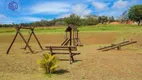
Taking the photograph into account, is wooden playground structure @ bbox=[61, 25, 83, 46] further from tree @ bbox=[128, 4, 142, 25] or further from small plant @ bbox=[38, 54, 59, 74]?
tree @ bbox=[128, 4, 142, 25]

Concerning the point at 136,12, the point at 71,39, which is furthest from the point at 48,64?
the point at 136,12

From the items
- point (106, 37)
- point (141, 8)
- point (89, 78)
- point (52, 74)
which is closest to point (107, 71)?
point (89, 78)

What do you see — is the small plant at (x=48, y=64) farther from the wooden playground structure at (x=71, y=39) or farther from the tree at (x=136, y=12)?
the tree at (x=136, y=12)

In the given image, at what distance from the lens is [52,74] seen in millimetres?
12609

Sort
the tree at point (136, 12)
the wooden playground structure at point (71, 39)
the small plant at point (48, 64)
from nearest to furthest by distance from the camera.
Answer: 1. the small plant at point (48, 64)
2. the wooden playground structure at point (71, 39)
3. the tree at point (136, 12)

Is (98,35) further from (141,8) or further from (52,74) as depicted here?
(141,8)

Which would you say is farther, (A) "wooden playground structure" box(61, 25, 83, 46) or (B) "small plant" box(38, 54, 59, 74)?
(A) "wooden playground structure" box(61, 25, 83, 46)

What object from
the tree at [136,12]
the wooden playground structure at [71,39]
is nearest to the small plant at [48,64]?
the wooden playground structure at [71,39]

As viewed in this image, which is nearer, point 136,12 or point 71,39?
point 71,39

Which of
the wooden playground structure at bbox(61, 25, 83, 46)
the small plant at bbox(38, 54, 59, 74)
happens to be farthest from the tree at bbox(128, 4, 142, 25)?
the small plant at bbox(38, 54, 59, 74)

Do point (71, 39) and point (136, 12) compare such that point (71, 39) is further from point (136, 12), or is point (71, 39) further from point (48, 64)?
point (136, 12)

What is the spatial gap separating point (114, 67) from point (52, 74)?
11.8ft

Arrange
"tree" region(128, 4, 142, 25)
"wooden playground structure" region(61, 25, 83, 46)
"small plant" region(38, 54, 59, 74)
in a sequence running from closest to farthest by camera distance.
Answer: "small plant" region(38, 54, 59, 74) < "wooden playground structure" region(61, 25, 83, 46) < "tree" region(128, 4, 142, 25)

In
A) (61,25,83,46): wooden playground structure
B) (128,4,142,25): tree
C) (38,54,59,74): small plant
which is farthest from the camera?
(128,4,142,25): tree
